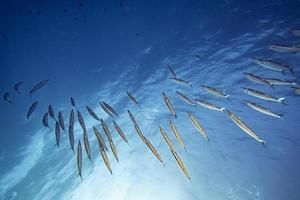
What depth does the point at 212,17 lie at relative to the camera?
14.7 m

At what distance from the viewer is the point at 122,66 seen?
653 inches

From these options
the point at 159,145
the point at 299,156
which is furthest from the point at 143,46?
the point at 299,156

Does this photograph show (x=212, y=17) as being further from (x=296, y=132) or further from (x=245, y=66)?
(x=296, y=132)

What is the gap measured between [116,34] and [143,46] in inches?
81.9

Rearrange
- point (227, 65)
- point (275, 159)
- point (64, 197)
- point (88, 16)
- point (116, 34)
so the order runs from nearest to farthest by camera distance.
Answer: point (88, 16) < point (116, 34) < point (227, 65) < point (64, 197) < point (275, 159)

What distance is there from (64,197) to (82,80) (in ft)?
64.1

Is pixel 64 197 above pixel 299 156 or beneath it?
above

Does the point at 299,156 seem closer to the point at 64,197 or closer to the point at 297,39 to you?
the point at 297,39

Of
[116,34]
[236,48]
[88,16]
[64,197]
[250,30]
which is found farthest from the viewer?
[64,197]

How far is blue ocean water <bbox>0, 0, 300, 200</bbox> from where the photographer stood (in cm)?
1258

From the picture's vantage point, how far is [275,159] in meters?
37.9

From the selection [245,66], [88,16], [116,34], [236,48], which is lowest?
[245,66]

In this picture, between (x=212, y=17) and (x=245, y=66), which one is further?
(x=245, y=66)

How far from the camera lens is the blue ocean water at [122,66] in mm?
12578
